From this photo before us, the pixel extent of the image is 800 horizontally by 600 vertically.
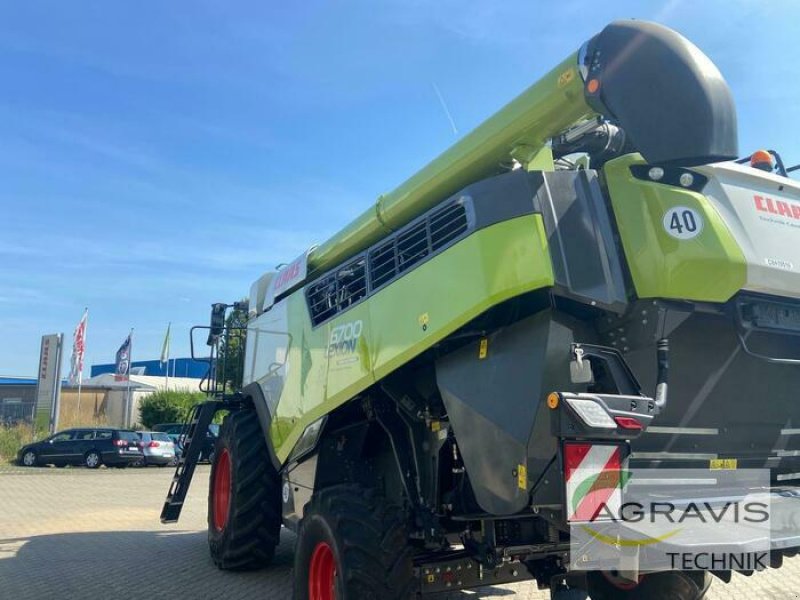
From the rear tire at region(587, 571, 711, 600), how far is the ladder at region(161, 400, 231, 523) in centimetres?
427

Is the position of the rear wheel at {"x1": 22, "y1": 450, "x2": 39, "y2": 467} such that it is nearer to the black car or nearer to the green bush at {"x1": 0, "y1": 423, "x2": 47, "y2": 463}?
the black car

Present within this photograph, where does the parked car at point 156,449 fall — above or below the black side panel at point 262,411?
below

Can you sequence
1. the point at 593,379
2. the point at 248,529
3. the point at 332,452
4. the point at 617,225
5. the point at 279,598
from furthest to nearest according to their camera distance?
the point at 248,529 < the point at 279,598 < the point at 332,452 < the point at 617,225 < the point at 593,379

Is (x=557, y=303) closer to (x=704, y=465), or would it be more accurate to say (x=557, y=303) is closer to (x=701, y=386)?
(x=701, y=386)

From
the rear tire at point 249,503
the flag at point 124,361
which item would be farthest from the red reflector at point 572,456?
the flag at point 124,361

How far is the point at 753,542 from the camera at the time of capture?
3.33 meters

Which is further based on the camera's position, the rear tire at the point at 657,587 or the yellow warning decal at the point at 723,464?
the rear tire at the point at 657,587

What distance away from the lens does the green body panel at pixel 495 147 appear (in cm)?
358

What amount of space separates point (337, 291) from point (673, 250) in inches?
99.7

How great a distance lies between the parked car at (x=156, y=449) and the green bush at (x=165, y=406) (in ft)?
32.6

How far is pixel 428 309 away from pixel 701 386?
149 cm

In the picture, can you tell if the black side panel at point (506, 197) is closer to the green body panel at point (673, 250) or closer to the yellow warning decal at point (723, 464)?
the green body panel at point (673, 250)

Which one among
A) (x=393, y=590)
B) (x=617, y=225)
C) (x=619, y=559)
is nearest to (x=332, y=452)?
(x=393, y=590)

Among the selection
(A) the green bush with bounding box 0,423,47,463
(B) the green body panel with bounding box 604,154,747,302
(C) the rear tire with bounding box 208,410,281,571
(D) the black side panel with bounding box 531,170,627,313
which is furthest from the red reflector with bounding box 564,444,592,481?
(A) the green bush with bounding box 0,423,47,463
